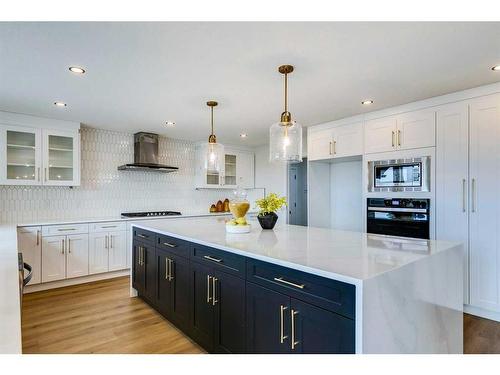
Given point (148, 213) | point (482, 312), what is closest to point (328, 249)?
point (482, 312)

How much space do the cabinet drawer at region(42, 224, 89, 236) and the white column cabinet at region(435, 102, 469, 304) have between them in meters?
4.29

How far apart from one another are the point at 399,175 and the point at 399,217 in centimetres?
49

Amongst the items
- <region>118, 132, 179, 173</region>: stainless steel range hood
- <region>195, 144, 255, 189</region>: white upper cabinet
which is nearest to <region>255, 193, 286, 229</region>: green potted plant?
<region>118, 132, 179, 173</region>: stainless steel range hood

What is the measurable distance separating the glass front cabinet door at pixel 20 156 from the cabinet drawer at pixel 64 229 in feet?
2.10

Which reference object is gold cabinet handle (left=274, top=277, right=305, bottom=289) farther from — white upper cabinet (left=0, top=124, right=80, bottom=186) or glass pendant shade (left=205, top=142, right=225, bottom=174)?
white upper cabinet (left=0, top=124, right=80, bottom=186)

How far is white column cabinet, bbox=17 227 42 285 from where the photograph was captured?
3.49m

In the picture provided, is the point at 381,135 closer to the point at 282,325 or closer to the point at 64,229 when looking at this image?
the point at 282,325

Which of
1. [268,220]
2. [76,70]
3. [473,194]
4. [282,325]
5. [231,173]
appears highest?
[76,70]

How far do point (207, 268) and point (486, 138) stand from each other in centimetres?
285

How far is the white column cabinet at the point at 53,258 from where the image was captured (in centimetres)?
364

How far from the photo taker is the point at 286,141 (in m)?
2.35

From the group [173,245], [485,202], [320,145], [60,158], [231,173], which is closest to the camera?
[173,245]

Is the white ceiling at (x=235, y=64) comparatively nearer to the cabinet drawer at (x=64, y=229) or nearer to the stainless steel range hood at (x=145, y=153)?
the stainless steel range hood at (x=145, y=153)

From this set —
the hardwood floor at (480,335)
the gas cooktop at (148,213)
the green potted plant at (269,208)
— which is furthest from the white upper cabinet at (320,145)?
the gas cooktop at (148,213)
